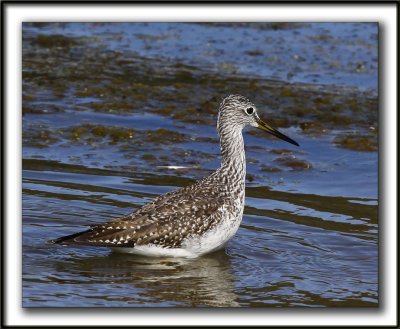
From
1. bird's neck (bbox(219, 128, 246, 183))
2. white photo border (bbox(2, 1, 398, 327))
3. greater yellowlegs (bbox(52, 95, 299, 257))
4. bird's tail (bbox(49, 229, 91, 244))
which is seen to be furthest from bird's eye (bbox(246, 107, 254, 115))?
bird's tail (bbox(49, 229, 91, 244))

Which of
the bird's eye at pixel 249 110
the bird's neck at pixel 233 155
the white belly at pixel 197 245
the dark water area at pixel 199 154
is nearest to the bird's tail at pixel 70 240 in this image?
the dark water area at pixel 199 154

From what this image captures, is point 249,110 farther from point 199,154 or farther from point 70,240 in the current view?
point 199,154

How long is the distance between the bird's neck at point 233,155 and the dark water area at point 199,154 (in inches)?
29.5

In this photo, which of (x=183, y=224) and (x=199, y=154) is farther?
(x=199, y=154)

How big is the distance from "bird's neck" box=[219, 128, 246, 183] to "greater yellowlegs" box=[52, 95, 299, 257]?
0.01m

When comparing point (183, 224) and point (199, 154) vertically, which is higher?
point (199, 154)

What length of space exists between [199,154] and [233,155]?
121 inches

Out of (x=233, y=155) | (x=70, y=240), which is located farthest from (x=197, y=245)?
(x=70, y=240)

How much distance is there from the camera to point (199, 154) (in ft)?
47.1

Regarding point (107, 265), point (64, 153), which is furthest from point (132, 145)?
point (107, 265)

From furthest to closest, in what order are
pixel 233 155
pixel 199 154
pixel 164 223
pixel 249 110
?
pixel 199 154
pixel 249 110
pixel 233 155
pixel 164 223

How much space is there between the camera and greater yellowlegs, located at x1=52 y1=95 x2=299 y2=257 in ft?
33.9

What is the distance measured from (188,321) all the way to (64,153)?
6.23 meters

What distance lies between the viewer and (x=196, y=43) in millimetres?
19266
